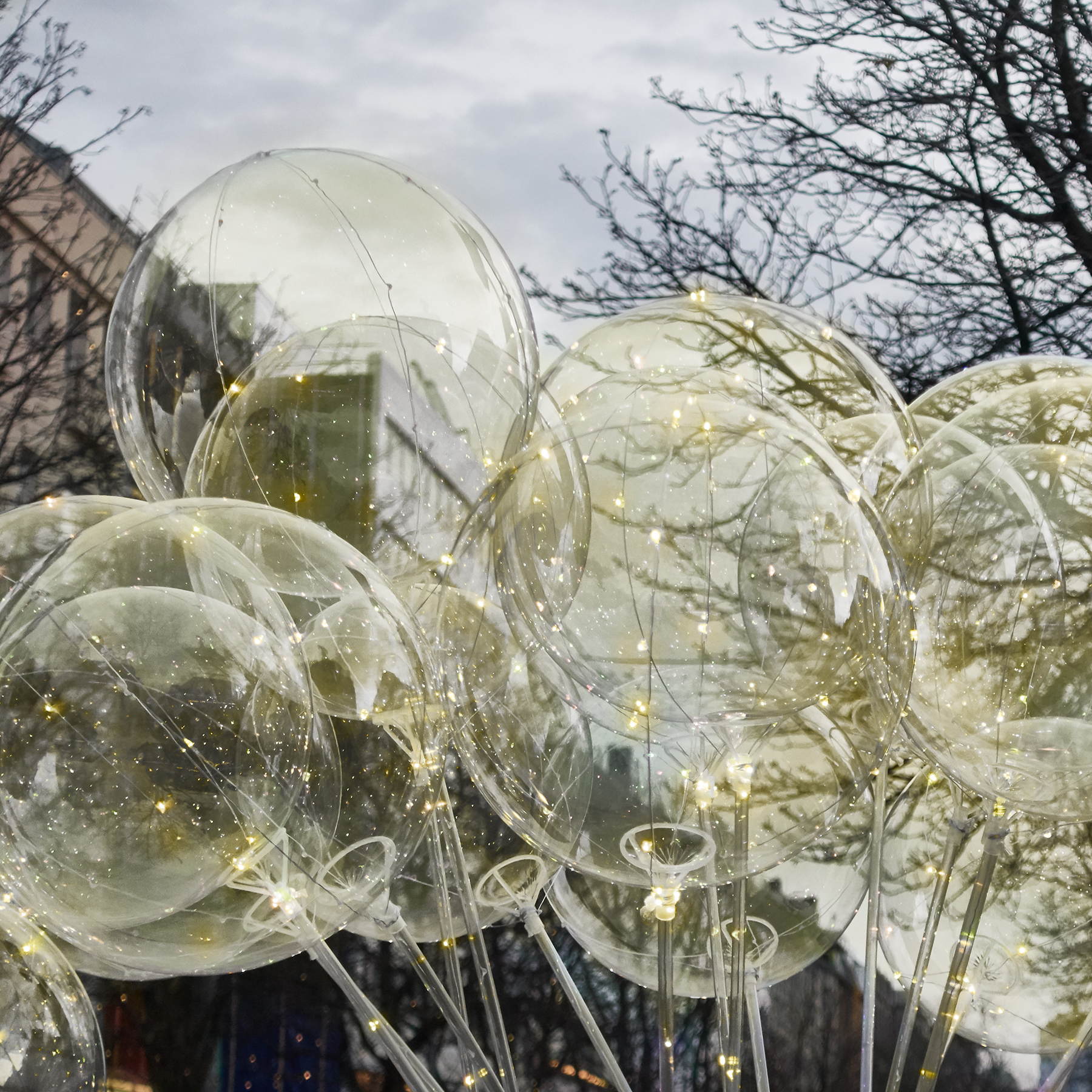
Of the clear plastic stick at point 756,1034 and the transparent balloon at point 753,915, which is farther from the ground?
the transparent balloon at point 753,915

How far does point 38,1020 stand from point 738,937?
732 mm

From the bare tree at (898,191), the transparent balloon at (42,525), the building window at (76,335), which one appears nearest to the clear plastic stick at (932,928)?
the transparent balloon at (42,525)

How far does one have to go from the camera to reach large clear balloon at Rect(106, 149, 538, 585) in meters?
1.02

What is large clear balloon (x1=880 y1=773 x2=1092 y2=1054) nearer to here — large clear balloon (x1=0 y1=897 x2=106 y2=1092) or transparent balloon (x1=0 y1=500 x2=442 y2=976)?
transparent balloon (x1=0 y1=500 x2=442 y2=976)

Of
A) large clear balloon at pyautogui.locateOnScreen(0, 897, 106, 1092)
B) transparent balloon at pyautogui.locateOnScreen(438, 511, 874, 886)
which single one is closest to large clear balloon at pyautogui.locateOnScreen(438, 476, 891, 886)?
transparent balloon at pyautogui.locateOnScreen(438, 511, 874, 886)

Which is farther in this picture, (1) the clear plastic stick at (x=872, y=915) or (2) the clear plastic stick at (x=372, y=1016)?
(1) the clear plastic stick at (x=872, y=915)

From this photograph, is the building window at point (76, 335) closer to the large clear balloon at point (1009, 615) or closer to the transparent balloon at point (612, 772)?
the transparent balloon at point (612, 772)

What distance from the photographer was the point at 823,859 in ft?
4.24

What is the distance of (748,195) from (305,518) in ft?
6.22

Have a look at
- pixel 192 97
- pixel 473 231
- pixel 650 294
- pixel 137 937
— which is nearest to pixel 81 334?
pixel 192 97

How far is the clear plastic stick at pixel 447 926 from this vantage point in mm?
1043

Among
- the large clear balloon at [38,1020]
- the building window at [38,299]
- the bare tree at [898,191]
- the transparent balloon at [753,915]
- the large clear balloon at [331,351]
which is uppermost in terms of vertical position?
the bare tree at [898,191]

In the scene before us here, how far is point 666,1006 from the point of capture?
1025 millimetres

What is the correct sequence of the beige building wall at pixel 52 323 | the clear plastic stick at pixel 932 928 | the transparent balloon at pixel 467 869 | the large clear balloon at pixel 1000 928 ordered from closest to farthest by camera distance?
the clear plastic stick at pixel 932 928 < the transparent balloon at pixel 467 869 < the large clear balloon at pixel 1000 928 < the beige building wall at pixel 52 323
